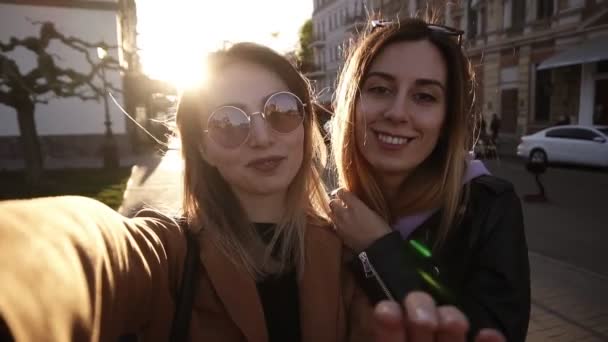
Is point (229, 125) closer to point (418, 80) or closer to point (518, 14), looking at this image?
point (418, 80)

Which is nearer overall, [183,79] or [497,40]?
[183,79]

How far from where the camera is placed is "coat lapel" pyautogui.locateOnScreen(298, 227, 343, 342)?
4.24 ft

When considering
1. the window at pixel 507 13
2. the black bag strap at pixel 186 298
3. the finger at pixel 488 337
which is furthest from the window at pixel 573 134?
the finger at pixel 488 337

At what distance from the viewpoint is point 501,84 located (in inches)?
913

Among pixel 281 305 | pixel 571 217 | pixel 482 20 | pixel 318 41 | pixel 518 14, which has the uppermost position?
pixel 318 41

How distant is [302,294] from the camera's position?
4.38ft

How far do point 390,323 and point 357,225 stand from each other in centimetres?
102

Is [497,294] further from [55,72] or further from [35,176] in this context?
[35,176]

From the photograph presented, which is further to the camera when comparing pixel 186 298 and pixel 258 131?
pixel 258 131

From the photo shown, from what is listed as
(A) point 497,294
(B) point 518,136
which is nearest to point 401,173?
(A) point 497,294

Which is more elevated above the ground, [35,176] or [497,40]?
[497,40]

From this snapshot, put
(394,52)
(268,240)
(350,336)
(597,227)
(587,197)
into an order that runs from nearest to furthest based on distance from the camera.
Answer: (350,336) < (268,240) < (394,52) < (597,227) < (587,197)

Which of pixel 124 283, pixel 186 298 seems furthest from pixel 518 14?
pixel 124 283

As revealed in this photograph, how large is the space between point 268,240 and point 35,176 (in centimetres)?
1175
